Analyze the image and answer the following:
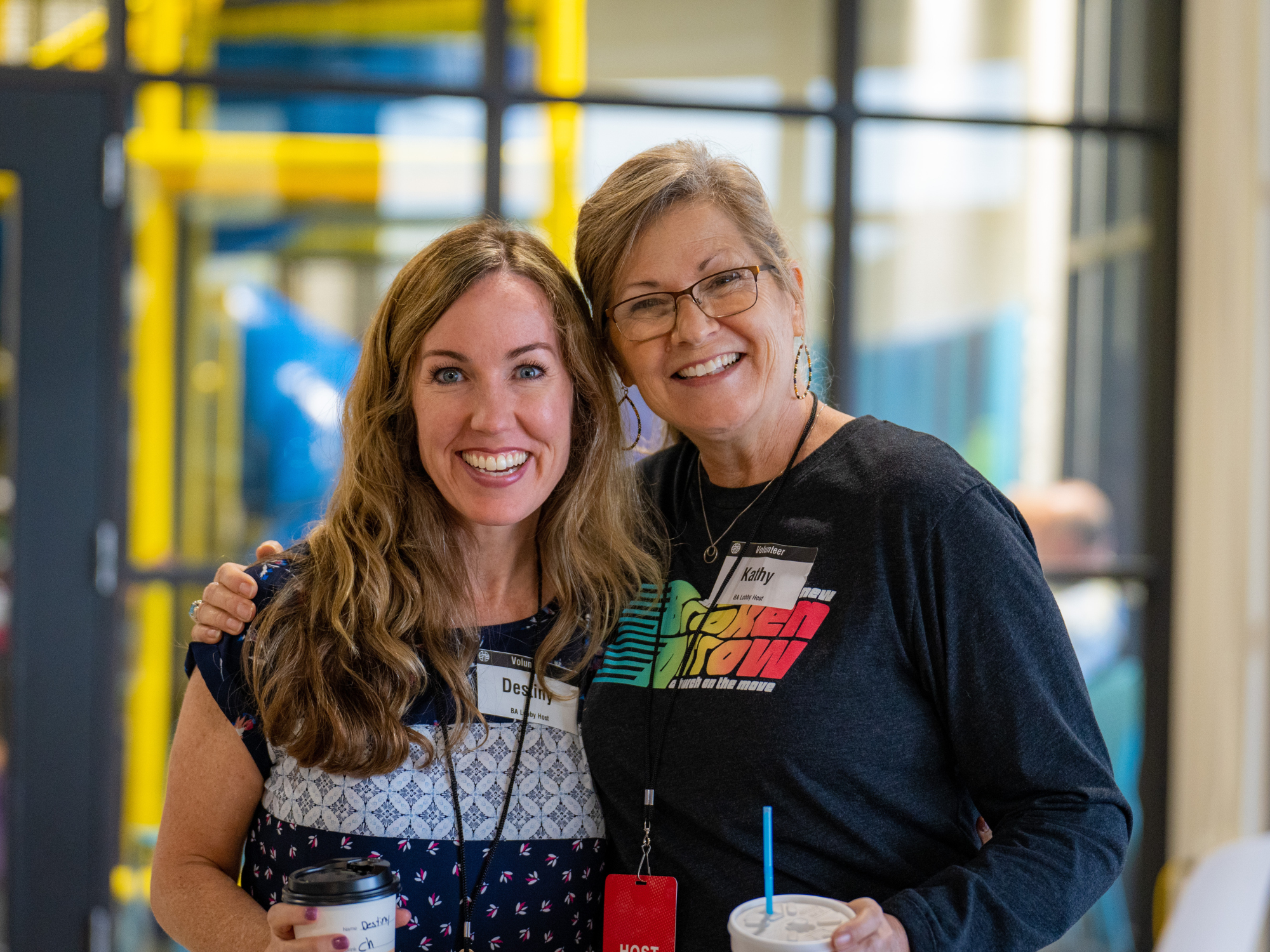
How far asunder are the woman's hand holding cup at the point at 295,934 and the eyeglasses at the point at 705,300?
0.86m

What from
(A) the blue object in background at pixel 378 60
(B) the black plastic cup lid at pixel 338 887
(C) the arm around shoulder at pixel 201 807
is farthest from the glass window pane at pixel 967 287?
(B) the black plastic cup lid at pixel 338 887

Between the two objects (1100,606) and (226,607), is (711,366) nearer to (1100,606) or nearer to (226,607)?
(226,607)

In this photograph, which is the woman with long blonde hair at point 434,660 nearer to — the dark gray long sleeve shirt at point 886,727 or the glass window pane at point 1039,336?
the dark gray long sleeve shirt at point 886,727

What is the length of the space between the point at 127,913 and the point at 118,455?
4.19 feet

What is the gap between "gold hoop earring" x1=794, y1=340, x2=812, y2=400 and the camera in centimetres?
165

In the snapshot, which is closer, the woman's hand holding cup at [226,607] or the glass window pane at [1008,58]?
the woman's hand holding cup at [226,607]

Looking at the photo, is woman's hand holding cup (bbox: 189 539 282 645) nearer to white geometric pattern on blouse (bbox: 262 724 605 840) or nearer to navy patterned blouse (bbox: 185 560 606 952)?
navy patterned blouse (bbox: 185 560 606 952)

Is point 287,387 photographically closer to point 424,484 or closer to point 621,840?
point 424,484

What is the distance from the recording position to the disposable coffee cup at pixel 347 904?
1097 millimetres

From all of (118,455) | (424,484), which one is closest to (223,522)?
(118,455)

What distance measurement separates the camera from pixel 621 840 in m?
1.55

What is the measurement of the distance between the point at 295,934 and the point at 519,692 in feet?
1.81

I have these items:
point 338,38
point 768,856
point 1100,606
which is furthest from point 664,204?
point 1100,606

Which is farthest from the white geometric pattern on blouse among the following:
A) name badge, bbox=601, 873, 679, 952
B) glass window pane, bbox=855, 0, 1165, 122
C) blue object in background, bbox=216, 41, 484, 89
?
glass window pane, bbox=855, 0, 1165, 122
